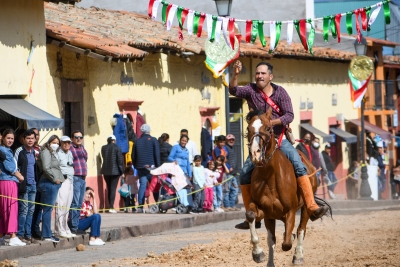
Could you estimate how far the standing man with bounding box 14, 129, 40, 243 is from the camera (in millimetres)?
15953

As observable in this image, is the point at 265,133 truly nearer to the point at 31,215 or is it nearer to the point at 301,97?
the point at 31,215

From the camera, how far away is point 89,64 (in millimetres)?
23938

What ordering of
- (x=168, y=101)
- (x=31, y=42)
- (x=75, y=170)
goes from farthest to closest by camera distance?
1. (x=168, y=101)
2. (x=31, y=42)
3. (x=75, y=170)

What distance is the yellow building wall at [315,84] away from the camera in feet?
120

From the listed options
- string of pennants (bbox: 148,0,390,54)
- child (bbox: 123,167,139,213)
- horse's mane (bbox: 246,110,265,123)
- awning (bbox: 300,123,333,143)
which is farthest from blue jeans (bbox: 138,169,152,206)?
awning (bbox: 300,123,333,143)

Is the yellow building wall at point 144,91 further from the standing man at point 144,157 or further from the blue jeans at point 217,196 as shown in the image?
the blue jeans at point 217,196

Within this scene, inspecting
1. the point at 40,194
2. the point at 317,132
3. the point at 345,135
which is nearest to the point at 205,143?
the point at 317,132

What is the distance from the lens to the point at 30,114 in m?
18.9

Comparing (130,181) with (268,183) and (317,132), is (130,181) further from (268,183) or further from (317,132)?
(317,132)

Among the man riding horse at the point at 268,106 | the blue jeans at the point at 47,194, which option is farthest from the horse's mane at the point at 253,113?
the blue jeans at the point at 47,194

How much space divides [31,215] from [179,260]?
10.8 feet

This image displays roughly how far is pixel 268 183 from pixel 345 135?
1150 inches

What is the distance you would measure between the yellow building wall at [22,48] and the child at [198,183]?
155 inches

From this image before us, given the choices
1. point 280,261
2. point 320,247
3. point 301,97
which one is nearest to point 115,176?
point 320,247
